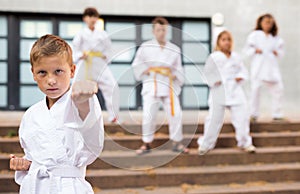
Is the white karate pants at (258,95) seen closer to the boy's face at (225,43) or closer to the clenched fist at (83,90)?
the boy's face at (225,43)

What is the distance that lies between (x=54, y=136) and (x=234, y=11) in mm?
6602

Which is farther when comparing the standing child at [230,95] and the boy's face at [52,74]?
the standing child at [230,95]

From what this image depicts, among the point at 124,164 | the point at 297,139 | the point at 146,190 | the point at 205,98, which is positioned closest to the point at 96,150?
the point at 124,164

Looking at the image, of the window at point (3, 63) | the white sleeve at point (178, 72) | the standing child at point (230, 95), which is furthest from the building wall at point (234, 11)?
the white sleeve at point (178, 72)

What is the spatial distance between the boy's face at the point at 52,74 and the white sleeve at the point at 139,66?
784 millimetres

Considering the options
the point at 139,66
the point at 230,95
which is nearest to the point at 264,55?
the point at 230,95

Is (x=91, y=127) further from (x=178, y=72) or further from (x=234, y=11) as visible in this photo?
(x=234, y=11)

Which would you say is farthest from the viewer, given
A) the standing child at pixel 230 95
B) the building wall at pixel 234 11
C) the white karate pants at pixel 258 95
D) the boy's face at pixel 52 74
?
the building wall at pixel 234 11

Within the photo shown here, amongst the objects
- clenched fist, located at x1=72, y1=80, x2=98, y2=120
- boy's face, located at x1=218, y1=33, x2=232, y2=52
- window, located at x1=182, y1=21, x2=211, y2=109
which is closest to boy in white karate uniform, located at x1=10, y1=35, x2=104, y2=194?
clenched fist, located at x1=72, y1=80, x2=98, y2=120

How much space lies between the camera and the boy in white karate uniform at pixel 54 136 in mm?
1573

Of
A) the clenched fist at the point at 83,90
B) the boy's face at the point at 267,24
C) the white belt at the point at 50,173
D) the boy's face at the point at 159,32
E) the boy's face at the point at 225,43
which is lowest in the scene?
the white belt at the point at 50,173

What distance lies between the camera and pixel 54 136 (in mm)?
1626

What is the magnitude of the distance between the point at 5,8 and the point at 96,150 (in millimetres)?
6395

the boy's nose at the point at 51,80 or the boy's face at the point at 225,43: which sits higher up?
the boy's face at the point at 225,43
